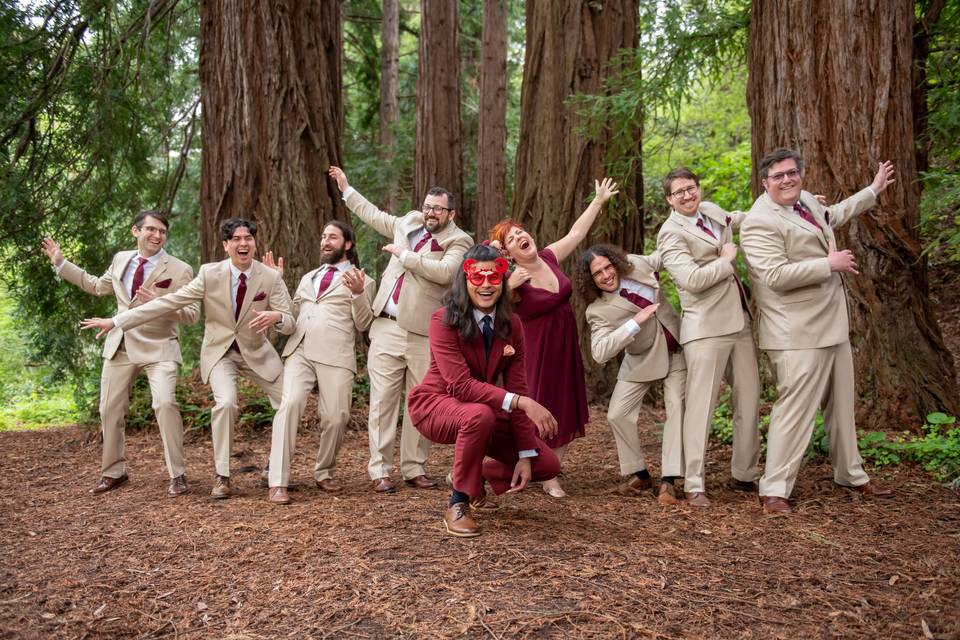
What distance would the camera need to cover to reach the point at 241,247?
21.0 ft

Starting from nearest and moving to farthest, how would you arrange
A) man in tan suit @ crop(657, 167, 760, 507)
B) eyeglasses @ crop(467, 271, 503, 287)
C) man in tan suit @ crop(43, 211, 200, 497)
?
1. eyeglasses @ crop(467, 271, 503, 287)
2. man in tan suit @ crop(657, 167, 760, 507)
3. man in tan suit @ crop(43, 211, 200, 497)

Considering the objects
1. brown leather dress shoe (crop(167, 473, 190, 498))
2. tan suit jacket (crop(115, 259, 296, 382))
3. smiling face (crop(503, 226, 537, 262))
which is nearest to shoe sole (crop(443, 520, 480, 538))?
smiling face (crop(503, 226, 537, 262))

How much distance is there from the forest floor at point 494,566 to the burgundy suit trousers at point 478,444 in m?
0.30

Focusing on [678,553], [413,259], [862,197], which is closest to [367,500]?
[413,259]

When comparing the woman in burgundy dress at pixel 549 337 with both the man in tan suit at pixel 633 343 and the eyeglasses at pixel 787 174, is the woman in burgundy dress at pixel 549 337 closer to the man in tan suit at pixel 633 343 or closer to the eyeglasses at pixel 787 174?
the man in tan suit at pixel 633 343

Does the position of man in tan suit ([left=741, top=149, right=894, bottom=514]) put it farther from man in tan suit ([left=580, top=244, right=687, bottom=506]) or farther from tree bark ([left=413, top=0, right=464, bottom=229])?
tree bark ([left=413, top=0, right=464, bottom=229])

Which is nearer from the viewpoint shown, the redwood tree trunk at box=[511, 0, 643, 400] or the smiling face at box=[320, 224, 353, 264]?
the smiling face at box=[320, 224, 353, 264]

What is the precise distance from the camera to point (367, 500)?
593 centimetres

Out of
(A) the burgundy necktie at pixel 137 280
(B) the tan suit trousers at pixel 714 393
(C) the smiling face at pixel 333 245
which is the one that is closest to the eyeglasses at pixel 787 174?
(B) the tan suit trousers at pixel 714 393

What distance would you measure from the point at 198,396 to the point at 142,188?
3.68 metres

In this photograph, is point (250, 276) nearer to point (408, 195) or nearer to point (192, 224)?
point (192, 224)

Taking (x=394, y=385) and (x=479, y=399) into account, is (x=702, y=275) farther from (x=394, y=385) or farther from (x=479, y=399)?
(x=394, y=385)

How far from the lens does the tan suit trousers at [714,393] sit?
18.3 ft

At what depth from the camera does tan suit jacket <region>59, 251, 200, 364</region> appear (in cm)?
658
